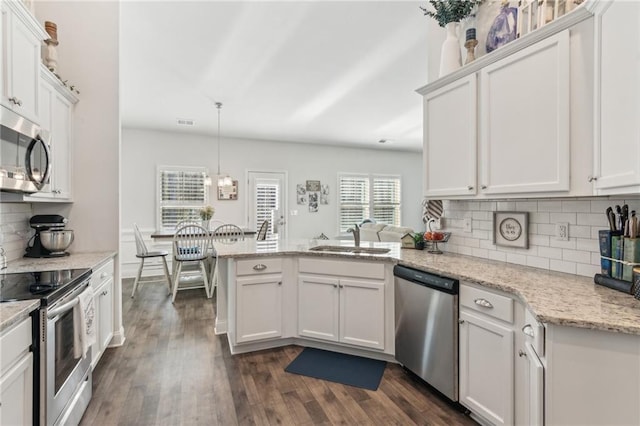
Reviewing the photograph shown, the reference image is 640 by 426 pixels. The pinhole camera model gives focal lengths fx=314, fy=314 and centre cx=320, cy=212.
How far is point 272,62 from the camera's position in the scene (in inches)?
A: 135

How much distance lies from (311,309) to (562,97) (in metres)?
2.25

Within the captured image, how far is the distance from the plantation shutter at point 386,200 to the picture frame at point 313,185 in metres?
1.62

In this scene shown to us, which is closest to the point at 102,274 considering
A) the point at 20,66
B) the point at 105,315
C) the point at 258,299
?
the point at 105,315

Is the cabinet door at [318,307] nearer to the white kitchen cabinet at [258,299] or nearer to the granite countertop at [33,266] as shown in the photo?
the white kitchen cabinet at [258,299]

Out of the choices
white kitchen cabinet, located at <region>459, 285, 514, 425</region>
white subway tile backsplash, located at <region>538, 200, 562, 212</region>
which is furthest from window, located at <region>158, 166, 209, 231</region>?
white subway tile backsplash, located at <region>538, 200, 562, 212</region>

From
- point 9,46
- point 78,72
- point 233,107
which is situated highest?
point 233,107

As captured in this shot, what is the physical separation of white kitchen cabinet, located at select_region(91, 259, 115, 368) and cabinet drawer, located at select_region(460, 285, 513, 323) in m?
2.43

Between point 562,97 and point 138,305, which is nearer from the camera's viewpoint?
point 562,97

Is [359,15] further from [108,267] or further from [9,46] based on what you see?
[108,267]

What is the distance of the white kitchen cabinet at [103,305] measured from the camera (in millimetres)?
2281

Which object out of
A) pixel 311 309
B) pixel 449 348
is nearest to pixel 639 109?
pixel 449 348

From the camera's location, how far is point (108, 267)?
103 inches

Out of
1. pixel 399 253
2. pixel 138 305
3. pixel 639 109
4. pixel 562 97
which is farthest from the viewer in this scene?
pixel 138 305

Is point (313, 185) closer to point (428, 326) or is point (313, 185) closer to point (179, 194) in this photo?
point (179, 194)
